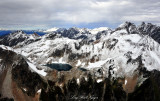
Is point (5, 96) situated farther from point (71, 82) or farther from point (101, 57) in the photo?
point (101, 57)

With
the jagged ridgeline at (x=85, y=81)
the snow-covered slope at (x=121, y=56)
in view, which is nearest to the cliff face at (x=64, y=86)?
the jagged ridgeline at (x=85, y=81)

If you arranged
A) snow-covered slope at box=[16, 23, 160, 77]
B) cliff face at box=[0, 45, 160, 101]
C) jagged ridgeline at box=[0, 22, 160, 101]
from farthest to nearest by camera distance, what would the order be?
snow-covered slope at box=[16, 23, 160, 77] → jagged ridgeline at box=[0, 22, 160, 101] → cliff face at box=[0, 45, 160, 101]

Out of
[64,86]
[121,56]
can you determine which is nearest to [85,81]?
[64,86]

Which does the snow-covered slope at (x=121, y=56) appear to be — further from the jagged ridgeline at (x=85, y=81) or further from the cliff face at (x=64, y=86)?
the cliff face at (x=64, y=86)

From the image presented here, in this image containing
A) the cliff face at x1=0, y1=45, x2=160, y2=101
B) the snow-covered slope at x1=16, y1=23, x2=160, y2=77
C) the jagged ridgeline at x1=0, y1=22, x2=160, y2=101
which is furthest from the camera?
the snow-covered slope at x1=16, y1=23, x2=160, y2=77

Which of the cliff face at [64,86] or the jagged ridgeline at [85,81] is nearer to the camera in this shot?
the cliff face at [64,86]

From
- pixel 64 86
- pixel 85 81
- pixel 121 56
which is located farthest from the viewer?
pixel 121 56

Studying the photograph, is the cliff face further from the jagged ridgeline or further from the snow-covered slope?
the snow-covered slope

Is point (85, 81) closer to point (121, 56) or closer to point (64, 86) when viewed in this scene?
point (64, 86)

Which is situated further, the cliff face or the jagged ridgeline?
the jagged ridgeline

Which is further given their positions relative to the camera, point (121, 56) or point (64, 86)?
point (121, 56)

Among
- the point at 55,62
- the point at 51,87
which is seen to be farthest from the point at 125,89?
the point at 55,62

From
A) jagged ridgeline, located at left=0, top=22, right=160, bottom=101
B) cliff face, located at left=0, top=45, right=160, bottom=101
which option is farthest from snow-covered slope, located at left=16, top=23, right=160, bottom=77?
cliff face, located at left=0, top=45, right=160, bottom=101
